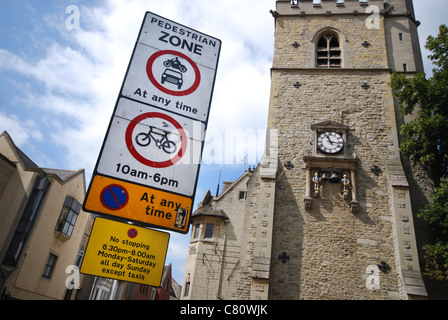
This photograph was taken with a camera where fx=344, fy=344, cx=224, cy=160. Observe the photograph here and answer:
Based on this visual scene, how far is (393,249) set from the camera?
12.1 m

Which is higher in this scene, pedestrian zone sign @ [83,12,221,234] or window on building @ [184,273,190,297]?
window on building @ [184,273,190,297]

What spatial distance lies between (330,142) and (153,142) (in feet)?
41.1

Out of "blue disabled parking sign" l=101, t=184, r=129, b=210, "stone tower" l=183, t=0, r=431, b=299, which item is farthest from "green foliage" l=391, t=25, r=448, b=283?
"blue disabled parking sign" l=101, t=184, r=129, b=210

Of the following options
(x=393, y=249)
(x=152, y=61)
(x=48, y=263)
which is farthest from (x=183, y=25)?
(x=48, y=263)

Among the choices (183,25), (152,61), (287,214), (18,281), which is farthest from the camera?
(18,281)

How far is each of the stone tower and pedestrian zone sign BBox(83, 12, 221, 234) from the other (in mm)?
9634

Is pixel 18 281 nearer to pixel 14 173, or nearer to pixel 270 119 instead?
pixel 14 173

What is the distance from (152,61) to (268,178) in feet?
35.7

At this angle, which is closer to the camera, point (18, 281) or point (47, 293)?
point (18, 281)

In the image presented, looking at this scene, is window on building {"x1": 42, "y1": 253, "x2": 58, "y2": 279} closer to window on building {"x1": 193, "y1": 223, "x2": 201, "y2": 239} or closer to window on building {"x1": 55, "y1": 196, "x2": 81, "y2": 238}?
window on building {"x1": 55, "y1": 196, "x2": 81, "y2": 238}

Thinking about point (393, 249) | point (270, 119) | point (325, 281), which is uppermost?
point (270, 119)

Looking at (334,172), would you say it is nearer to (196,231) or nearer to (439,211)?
(439,211)

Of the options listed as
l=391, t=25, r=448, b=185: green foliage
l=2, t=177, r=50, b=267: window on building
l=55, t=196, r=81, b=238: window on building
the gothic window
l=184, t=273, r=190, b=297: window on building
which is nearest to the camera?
l=391, t=25, r=448, b=185: green foliage

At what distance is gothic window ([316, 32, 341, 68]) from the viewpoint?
1720 centimetres
